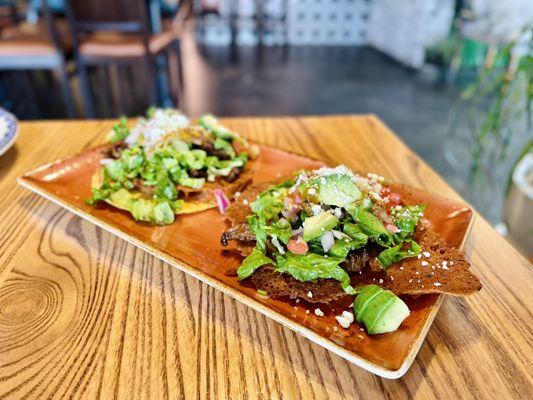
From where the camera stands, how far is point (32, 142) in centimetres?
147

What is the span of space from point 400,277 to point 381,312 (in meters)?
0.11

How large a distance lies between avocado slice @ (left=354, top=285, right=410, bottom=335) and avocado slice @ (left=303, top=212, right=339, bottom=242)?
0.15 m

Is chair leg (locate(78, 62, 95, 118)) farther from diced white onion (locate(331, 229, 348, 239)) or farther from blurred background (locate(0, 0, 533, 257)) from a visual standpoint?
diced white onion (locate(331, 229, 348, 239))

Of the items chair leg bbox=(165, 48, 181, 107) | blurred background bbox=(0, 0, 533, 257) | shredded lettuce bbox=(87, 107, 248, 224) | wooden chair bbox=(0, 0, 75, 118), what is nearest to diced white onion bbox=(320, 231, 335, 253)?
shredded lettuce bbox=(87, 107, 248, 224)

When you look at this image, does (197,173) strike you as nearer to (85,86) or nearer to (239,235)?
(239,235)

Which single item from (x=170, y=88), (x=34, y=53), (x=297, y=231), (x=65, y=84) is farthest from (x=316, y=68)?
(x=297, y=231)

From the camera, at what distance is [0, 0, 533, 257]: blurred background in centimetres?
250

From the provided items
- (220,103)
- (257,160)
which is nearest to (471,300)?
(257,160)

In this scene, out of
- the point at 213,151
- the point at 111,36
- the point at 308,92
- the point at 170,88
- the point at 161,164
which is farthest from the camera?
the point at 308,92

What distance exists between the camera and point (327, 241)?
0.79 meters

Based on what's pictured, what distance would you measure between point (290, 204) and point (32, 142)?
1.10 meters

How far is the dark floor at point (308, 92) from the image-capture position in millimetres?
3924

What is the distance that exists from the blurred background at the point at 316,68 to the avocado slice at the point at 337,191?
3.21 ft

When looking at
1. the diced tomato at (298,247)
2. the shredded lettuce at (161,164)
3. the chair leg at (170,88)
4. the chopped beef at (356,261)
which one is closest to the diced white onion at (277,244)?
the diced tomato at (298,247)
